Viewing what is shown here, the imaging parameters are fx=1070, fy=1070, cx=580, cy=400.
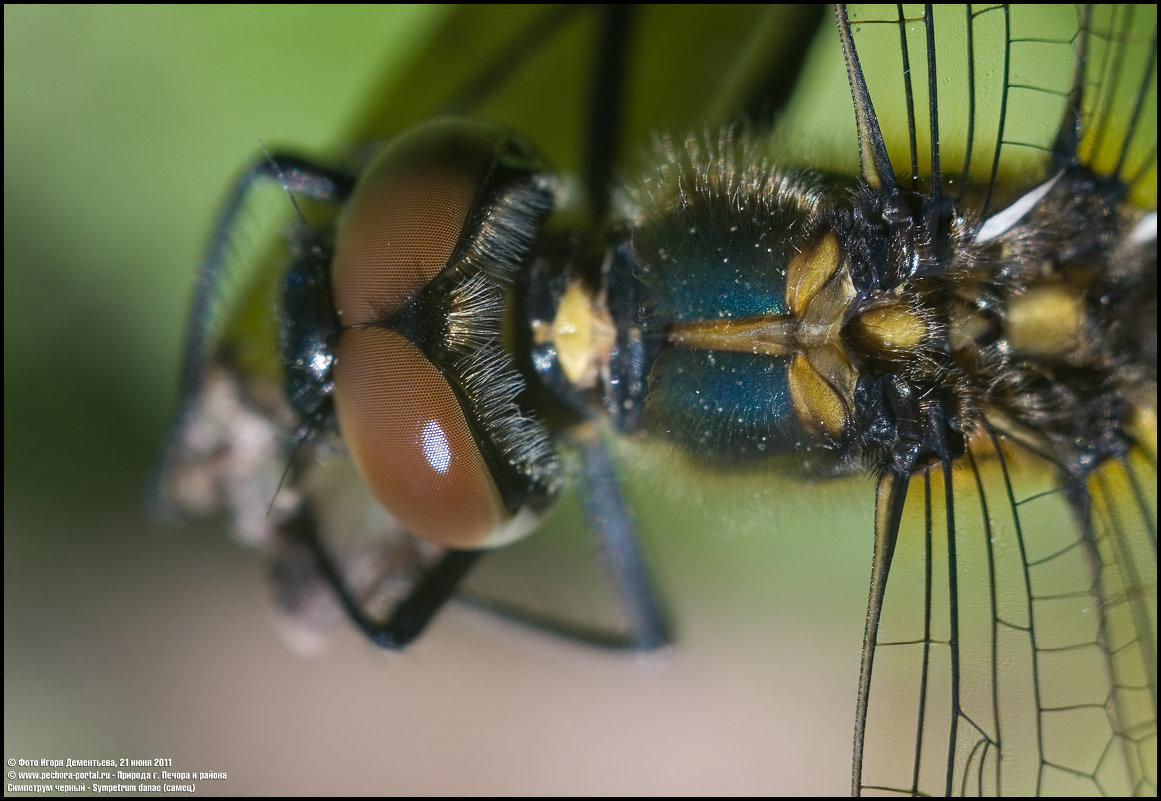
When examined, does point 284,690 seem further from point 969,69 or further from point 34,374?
point 969,69

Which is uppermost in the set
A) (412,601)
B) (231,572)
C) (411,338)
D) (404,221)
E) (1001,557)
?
(404,221)

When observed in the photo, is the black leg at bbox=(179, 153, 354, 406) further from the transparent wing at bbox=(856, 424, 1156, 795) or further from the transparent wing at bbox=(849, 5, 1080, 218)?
the transparent wing at bbox=(856, 424, 1156, 795)

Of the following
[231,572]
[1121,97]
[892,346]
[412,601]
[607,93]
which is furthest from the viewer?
[231,572]

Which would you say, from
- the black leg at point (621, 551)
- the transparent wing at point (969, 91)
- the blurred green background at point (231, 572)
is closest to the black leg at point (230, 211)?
the blurred green background at point (231, 572)

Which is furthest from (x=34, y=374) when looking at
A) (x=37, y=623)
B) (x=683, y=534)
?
(x=683, y=534)

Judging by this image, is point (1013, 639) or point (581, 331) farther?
point (581, 331)

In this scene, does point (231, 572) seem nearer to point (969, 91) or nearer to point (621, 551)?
point (621, 551)

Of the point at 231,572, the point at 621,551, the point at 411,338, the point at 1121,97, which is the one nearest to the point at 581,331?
the point at 411,338
